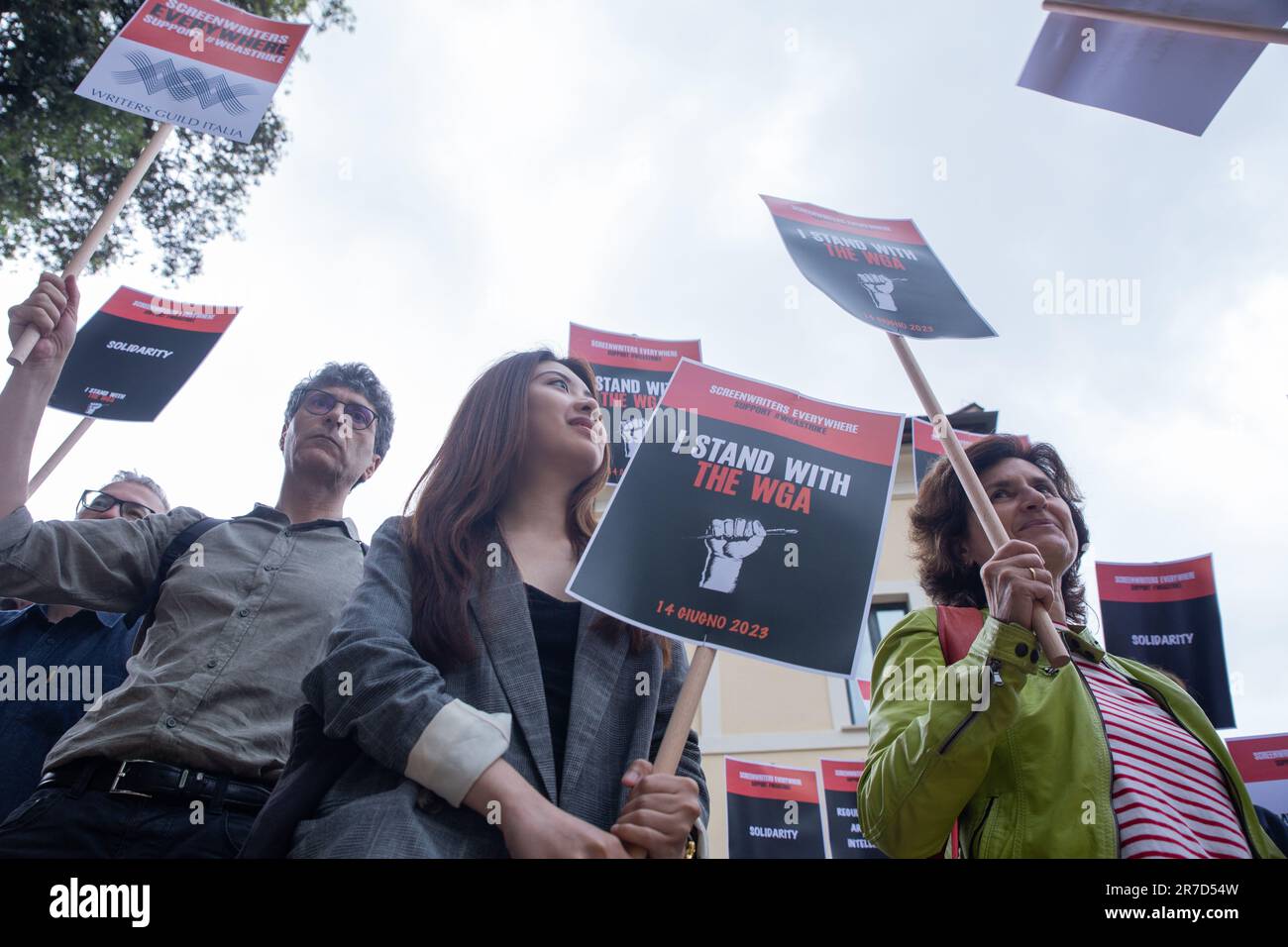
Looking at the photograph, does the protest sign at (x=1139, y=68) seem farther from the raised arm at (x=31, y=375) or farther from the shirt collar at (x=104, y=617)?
the shirt collar at (x=104, y=617)

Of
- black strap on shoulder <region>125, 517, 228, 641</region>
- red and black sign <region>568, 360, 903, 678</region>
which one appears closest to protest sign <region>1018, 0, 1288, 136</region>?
red and black sign <region>568, 360, 903, 678</region>

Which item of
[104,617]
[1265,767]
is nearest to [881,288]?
[104,617]

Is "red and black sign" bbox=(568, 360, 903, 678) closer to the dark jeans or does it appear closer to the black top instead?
the black top

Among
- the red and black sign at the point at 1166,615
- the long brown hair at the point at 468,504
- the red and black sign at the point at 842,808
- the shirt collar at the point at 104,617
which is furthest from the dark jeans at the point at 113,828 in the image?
the red and black sign at the point at 842,808

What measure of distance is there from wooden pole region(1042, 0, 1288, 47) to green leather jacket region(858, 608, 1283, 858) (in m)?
1.95

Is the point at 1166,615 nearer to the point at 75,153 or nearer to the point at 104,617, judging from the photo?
the point at 104,617

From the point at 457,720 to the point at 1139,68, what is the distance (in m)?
3.12

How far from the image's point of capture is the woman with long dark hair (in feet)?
5.10

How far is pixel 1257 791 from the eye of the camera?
4.41m

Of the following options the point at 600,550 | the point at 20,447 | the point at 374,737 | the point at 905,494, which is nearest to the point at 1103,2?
the point at 600,550

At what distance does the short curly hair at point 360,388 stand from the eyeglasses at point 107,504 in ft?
3.62

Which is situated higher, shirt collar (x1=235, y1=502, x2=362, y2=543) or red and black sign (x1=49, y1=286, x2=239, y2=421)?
red and black sign (x1=49, y1=286, x2=239, y2=421)
